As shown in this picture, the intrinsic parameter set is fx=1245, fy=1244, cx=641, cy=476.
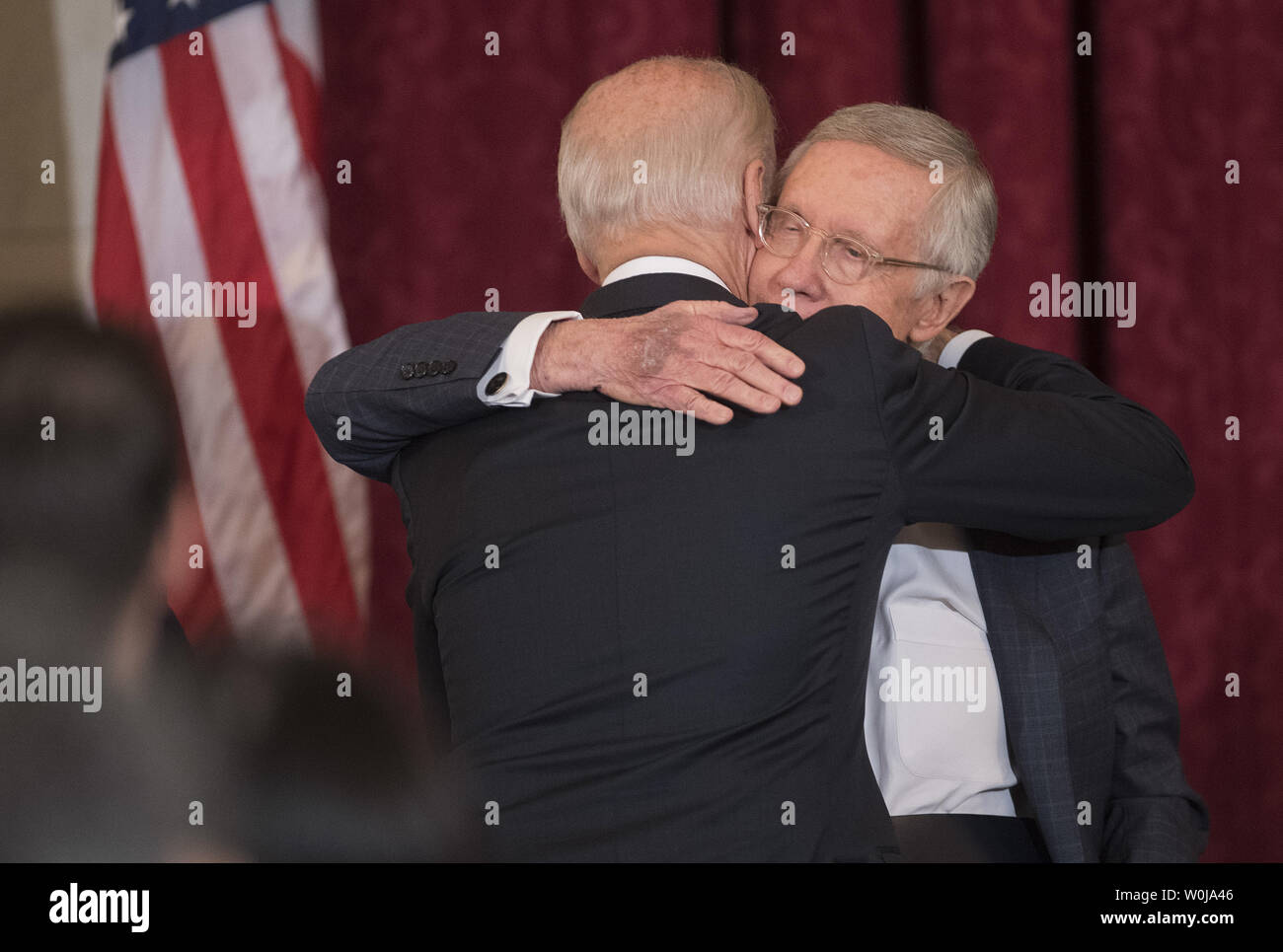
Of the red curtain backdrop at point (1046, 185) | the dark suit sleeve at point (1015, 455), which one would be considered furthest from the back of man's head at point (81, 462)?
the dark suit sleeve at point (1015, 455)

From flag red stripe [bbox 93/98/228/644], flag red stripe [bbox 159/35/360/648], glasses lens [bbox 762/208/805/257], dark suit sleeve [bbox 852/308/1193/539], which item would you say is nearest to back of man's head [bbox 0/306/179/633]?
flag red stripe [bbox 93/98/228/644]

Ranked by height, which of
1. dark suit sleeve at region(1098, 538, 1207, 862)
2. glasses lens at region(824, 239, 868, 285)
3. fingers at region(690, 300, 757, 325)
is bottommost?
dark suit sleeve at region(1098, 538, 1207, 862)

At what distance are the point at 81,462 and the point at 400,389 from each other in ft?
4.53

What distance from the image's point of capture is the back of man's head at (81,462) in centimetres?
226

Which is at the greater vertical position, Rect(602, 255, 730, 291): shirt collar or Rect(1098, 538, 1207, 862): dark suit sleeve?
Rect(602, 255, 730, 291): shirt collar

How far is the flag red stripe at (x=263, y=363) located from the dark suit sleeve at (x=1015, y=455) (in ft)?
4.65

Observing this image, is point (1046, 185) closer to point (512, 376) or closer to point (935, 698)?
point (935, 698)

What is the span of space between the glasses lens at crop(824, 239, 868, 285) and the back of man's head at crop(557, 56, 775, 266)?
1.14 feet

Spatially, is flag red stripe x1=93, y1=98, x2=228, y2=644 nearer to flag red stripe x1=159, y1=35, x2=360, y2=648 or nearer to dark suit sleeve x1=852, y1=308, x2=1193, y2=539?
flag red stripe x1=159, y1=35, x2=360, y2=648

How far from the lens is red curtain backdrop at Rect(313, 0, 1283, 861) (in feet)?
7.32

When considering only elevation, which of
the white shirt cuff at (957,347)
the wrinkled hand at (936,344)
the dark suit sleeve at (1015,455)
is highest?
the wrinkled hand at (936,344)

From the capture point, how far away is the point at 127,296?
7.47 feet

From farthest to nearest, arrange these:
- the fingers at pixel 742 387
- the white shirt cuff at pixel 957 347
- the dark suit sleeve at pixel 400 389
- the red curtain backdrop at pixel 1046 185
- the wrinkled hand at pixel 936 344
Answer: the red curtain backdrop at pixel 1046 185, the wrinkled hand at pixel 936 344, the white shirt cuff at pixel 957 347, the dark suit sleeve at pixel 400 389, the fingers at pixel 742 387

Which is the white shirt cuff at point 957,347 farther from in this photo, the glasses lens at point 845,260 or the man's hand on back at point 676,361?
the man's hand on back at point 676,361
